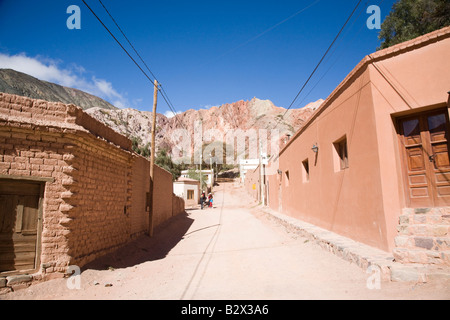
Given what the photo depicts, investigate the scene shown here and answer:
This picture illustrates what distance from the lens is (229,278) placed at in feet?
19.0

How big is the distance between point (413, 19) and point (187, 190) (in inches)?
1035

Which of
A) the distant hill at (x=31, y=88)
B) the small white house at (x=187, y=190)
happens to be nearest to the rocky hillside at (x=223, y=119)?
the distant hill at (x=31, y=88)

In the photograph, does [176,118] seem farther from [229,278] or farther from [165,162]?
[229,278]

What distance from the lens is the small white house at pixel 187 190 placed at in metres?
32.4

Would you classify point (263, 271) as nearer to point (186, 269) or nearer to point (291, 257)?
point (291, 257)

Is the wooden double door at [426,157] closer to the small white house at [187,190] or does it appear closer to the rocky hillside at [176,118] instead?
the small white house at [187,190]

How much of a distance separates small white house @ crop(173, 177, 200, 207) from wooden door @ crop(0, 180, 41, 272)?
26.9 meters

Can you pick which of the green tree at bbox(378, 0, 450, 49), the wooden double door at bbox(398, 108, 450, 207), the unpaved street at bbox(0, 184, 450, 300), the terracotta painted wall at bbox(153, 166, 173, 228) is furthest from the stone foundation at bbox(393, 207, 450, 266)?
the green tree at bbox(378, 0, 450, 49)

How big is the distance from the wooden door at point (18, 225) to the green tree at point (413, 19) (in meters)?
18.8

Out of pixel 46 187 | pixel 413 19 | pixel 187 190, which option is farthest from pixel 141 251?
pixel 187 190

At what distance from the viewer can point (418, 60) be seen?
5.80 m

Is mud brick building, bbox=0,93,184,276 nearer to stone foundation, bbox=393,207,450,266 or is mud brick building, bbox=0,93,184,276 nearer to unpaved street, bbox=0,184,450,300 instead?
unpaved street, bbox=0,184,450,300

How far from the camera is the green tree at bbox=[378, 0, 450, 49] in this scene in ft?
46.0
